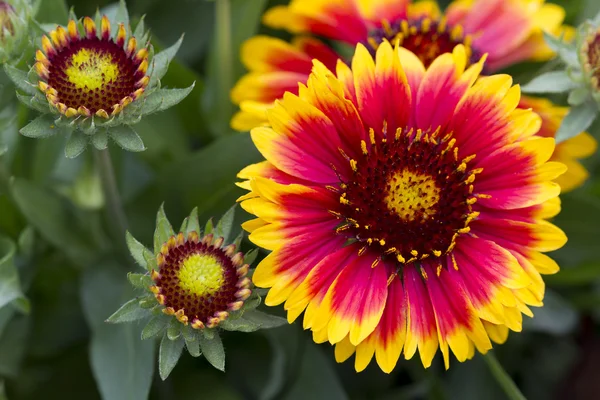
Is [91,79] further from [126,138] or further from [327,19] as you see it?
[327,19]

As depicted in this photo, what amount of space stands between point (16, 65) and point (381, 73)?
0.46m

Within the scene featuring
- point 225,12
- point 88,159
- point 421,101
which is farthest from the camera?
point 88,159

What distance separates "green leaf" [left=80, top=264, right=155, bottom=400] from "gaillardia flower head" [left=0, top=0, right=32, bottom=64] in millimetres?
410

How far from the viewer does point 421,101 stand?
99cm

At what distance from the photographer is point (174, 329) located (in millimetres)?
851

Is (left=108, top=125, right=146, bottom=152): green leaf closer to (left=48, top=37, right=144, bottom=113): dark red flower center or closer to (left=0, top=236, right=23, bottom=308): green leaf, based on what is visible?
(left=48, top=37, right=144, bottom=113): dark red flower center

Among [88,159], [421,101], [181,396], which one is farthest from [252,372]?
[421,101]

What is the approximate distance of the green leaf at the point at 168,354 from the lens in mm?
839

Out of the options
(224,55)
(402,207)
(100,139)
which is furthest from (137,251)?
(224,55)

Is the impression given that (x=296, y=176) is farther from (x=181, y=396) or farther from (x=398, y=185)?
(x=181, y=396)

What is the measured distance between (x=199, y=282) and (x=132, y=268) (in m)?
0.44

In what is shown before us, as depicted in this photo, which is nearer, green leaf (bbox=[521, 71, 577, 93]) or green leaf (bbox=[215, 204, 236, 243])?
green leaf (bbox=[215, 204, 236, 243])

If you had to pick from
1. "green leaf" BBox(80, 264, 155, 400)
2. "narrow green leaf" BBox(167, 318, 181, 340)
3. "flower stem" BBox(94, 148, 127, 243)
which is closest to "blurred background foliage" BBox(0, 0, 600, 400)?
"green leaf" BBox(80, 264, 155, 400)

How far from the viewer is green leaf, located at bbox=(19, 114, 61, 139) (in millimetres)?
855
